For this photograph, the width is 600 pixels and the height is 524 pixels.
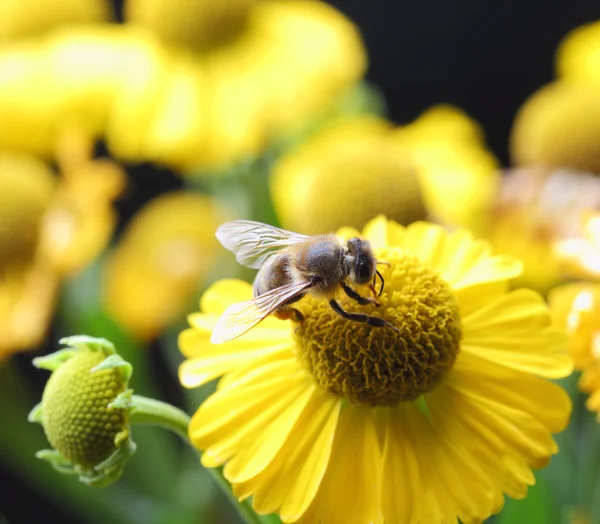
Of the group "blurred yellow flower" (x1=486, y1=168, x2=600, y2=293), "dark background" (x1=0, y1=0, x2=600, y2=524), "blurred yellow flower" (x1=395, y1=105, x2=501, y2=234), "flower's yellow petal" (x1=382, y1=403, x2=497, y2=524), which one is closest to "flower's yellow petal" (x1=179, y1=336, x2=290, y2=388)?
"flower's yellow petal" (x1=382, y1=403, x2=497, y2=524)

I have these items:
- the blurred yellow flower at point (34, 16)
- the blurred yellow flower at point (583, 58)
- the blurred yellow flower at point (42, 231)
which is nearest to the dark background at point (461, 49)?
the blurred yellow flower at point (583, 58)

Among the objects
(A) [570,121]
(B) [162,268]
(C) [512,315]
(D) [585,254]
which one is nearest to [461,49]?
(A) [570,121]

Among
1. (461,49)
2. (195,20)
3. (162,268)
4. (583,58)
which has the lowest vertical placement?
(162,268)

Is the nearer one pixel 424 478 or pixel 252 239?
pixel 424 478

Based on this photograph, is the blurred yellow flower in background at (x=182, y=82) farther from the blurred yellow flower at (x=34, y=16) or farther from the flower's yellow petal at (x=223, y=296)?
the flower's yellow petal at (x=223, y=296)

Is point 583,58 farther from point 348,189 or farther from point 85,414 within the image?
point 85,414
